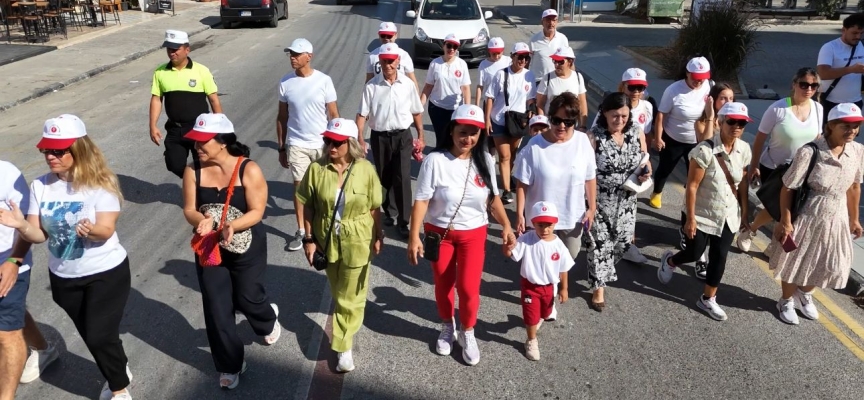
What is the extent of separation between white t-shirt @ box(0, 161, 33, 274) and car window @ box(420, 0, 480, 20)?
13.3 meters

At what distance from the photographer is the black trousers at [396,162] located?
20.6 ft

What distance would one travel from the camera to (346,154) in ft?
13.5

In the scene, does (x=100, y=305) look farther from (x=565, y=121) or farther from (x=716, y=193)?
(x=716, y=193)

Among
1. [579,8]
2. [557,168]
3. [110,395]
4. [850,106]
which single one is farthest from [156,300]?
[579,8]

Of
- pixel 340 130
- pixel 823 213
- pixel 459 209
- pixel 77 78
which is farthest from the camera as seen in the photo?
pixel 77 78

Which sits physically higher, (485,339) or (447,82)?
(447,82)

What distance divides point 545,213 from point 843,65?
4676 mm

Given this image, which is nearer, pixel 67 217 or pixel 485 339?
pixel 67 217

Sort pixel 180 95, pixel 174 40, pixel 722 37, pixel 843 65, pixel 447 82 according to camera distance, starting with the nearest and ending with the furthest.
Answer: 1. pixel 174 40
2. pixel 180 95
3. pixel 843 65
4. pixel 447 82
5. pixel 722 37

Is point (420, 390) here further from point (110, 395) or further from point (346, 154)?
point (110, 395)

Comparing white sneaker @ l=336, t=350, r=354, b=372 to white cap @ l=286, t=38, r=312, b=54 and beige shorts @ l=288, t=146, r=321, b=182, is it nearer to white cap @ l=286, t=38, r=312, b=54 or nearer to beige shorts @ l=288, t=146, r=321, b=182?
beige shorts @ l=288, t=146, r=321, b=182

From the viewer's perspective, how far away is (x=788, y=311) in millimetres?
5086

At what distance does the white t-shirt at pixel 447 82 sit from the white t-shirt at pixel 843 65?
381cm

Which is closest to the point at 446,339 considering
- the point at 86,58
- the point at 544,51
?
the point at 544,51
